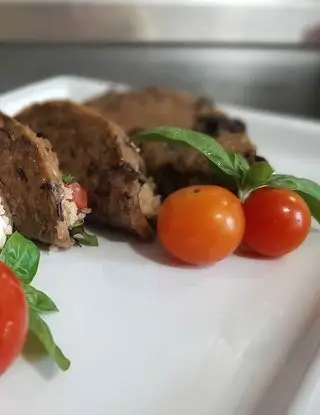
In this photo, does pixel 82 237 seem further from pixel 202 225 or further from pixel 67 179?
pixel 202 225

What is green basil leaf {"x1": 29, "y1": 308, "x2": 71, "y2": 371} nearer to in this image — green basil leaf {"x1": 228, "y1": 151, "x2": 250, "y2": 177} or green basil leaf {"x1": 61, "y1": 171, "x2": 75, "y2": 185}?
green basil leaf {"x1": 61, "y1": 171, "x2": 75, "y2": 185}

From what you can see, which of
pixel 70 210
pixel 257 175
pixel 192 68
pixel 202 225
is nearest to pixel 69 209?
pixel 70 210

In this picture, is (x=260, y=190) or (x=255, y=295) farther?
(x=260, y=190)

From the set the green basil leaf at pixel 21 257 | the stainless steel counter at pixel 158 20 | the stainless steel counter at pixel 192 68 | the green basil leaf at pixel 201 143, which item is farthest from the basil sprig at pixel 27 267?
the stainless steel counter at pixel 158 20

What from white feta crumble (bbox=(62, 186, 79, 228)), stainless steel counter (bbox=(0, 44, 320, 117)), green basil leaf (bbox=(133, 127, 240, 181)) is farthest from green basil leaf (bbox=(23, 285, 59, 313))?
stainless steel counter (bbox=(0, 44, 320, 117))

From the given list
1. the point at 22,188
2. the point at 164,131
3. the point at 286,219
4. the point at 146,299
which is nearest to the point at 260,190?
the point at 286,219

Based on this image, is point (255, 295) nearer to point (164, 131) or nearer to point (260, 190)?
point (260, 190)
